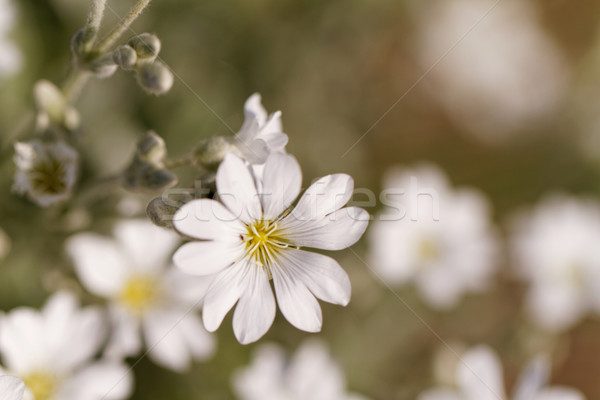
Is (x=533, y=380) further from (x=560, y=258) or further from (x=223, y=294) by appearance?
(x=560, y=258)

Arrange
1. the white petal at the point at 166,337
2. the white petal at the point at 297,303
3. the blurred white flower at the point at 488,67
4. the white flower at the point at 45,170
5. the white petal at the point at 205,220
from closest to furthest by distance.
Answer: the white petal at the point at 205,220 → the white petal at the point at 297,303 → the white flower at the point at 45,170 → the white petal at the point at 166,337 → the blurred white flower at the point at 488,67

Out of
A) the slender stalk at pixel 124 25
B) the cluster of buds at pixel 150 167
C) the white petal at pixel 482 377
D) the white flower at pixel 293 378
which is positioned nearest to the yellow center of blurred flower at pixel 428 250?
the white flower at pixel 293 378

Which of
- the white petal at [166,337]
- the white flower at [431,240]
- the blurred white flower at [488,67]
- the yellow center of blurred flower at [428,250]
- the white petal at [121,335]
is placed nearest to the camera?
the white petal at [121,335]

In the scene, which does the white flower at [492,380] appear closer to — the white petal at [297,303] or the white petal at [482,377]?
the white petal at [482,377]

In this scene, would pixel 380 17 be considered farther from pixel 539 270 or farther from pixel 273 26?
pixel 539 270

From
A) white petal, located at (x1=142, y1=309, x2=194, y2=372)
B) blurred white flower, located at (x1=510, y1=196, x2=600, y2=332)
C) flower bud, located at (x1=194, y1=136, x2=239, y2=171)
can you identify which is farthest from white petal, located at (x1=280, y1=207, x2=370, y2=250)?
blurred white flower, located at (x1=510, y1=196, x2=600, y2=332)

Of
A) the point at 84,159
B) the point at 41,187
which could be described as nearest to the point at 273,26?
the point at 84,159
